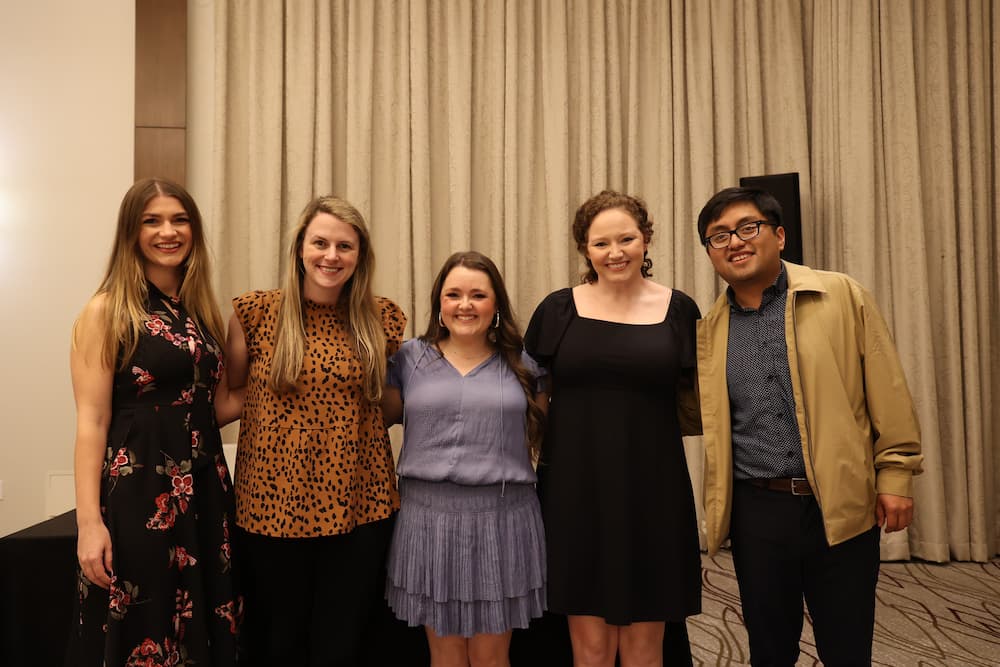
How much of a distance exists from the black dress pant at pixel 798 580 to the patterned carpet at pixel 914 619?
98cm

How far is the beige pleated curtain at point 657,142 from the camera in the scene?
12.3 ft

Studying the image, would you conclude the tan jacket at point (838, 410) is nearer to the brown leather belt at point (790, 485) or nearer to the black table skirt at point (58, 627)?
the brown leather belt at point (790, 485)

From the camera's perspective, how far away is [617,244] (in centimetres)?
182

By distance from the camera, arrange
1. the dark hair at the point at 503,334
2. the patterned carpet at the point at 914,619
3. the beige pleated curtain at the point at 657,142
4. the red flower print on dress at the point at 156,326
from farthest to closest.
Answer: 1. the beige pleated curtain at the point at 657,142
2. the patterned carpet at the point at 914,619
3. the dark hair at the point at 503,334
4. the red flower print on dress at the point at 156,326

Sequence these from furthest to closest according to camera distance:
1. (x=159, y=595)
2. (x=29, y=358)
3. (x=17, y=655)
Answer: (x=29, y=358) → (x=17, y=655) → (x=159, y=595)

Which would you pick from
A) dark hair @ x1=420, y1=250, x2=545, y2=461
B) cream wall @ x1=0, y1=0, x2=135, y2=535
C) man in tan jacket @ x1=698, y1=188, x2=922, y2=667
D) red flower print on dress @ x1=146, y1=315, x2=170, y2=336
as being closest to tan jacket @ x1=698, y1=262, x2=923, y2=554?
man in tan jacket @ x1=698, y1=188, x2=922, y2=667

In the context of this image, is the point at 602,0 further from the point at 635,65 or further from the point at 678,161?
the point at 678,161

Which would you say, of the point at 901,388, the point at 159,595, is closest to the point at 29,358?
the point at 159,595

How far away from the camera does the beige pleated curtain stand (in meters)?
3.76

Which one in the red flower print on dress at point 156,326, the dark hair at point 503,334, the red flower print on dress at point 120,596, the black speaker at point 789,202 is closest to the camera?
the red flower print on dress at point 120,596

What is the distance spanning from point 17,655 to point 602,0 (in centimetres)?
426

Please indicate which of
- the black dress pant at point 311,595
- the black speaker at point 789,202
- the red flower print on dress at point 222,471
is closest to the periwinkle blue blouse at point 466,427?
the black dress pant at point 311,595

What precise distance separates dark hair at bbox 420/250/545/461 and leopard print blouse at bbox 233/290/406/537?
0.95 ft

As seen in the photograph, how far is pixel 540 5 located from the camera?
3939 millimetres
